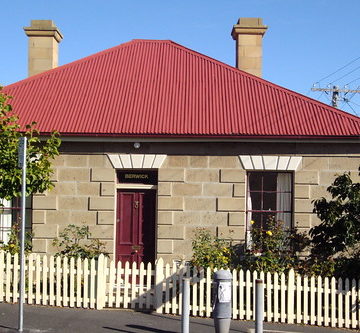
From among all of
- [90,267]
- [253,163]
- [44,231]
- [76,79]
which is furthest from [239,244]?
[76,79]

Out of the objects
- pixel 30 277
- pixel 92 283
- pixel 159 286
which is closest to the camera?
pixel 159 286

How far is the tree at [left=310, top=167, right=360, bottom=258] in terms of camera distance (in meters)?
9.17

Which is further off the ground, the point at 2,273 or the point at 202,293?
the point at 2,273

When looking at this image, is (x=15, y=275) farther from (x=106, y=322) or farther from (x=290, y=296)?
(x=290, y=296)

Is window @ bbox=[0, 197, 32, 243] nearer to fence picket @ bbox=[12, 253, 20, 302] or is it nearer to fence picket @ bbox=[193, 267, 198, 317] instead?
fence picket @ bbox=[12, 253, 20, 302]

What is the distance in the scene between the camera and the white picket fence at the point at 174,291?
358 inches

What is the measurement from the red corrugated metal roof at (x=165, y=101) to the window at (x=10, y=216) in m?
1.77

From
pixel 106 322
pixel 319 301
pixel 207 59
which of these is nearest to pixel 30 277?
pixel 106 322

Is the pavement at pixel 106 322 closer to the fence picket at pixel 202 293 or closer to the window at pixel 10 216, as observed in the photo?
the fence picket at pixel 202 293

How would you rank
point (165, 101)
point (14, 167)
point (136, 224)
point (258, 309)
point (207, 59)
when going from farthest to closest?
point (207, 59) → point (165, 101) → point (136, 224) → point (14, 167) → point (258, 309)

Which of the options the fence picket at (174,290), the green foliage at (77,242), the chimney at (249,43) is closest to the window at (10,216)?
the green foliage at (77,242)

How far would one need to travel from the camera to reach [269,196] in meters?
11.9

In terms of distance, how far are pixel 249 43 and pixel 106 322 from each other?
9.56m

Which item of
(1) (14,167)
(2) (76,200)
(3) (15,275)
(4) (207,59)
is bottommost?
(3) (15,275)
